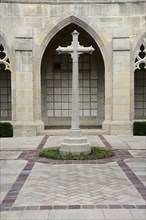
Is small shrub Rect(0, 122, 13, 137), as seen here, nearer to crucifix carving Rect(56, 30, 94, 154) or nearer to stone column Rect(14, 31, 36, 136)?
stone column Rect(14, 31, 36, 136)

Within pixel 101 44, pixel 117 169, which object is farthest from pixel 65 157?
pixel 101 44

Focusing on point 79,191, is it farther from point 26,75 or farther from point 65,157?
point 26,75

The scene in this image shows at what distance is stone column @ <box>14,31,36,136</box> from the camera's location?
541 inches

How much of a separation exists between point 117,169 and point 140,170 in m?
0.52

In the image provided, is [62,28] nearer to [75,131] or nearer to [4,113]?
[4,113]

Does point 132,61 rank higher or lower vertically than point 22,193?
higher

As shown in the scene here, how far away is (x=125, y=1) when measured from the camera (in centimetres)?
1398

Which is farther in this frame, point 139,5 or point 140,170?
point 139,5

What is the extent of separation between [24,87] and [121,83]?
3848mm

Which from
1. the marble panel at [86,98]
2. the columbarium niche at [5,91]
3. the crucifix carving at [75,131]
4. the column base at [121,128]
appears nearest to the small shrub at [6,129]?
the columbarium niche at [5,91]

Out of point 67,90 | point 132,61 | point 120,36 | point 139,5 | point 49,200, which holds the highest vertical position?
point 139,5

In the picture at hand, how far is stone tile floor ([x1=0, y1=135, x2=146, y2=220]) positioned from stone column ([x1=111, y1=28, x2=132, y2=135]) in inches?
140

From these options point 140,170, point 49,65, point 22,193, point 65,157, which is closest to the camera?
point 22,193

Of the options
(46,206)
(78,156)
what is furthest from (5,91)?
A: (46,206)
